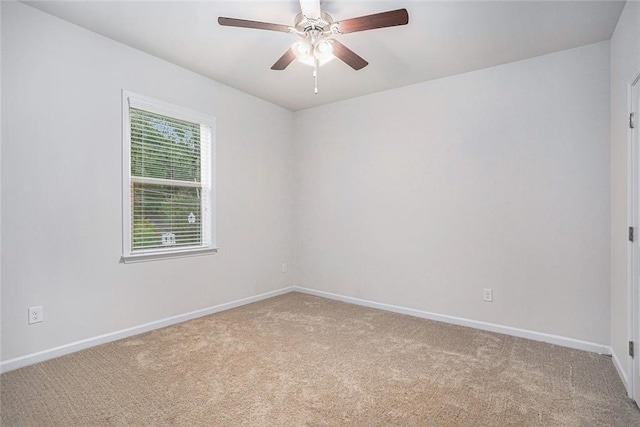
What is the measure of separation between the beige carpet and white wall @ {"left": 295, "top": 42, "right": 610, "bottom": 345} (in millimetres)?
470

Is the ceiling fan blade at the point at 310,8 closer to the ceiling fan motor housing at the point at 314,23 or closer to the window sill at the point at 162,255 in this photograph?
the ceiling fan motor housing at the point at 314,23

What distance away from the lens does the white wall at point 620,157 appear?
83.9 inches

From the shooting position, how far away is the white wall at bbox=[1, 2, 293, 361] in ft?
7.75

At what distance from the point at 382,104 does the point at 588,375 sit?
3.11 metres

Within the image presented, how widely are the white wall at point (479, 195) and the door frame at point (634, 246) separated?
659 mm

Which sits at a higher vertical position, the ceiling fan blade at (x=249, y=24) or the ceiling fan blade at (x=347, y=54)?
the ceiling fan blade at (x=249, y=24)

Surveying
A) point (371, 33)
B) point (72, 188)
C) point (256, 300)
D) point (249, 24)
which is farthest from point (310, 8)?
point (256, 300)

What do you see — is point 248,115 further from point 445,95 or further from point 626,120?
point 626,120

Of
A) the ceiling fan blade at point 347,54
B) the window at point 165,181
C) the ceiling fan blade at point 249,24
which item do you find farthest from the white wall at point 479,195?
the ceiling fan blade at point 249,24

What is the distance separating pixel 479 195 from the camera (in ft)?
10.8

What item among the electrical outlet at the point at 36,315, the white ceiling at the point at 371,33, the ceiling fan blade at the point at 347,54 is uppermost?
the white ceiling at the point at 371,33

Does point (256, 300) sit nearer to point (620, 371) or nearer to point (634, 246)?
point (620, 371)

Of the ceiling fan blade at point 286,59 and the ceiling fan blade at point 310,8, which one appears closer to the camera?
the ceiling fan blade at point 310,8

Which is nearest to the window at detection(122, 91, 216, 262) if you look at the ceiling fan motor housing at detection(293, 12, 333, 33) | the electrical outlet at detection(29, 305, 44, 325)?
the electrical outlet at detection(29, 305, 44, 325)
